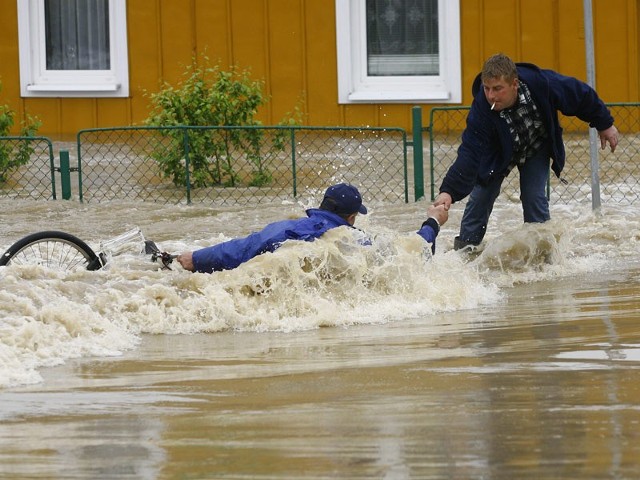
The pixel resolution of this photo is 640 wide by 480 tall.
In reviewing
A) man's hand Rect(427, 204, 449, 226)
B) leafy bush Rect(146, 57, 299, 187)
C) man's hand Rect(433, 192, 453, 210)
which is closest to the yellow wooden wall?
leafy bush Rect(146, 57, 299, 187)

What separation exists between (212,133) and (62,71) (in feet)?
13.6

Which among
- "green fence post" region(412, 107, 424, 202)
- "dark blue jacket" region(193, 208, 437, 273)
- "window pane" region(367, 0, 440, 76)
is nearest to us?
"dark blue jacket" region(193, 208, 437, 273)

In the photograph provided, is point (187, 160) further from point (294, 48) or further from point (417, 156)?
point (294, 48)

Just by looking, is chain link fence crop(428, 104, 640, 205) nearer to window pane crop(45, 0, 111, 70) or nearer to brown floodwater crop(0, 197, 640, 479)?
brown floodwater crop(0, 197, 640, 479)

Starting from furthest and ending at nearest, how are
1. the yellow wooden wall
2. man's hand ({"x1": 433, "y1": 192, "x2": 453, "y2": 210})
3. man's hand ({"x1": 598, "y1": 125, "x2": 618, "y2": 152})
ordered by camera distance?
the yellow wooden wall → man's hand ({"x1": 598, "y1": 125, "x2": 618, "y2": 152}) → man's hand ({"x1": 433, "y1": 192, "x2": 453, "y2": 210})

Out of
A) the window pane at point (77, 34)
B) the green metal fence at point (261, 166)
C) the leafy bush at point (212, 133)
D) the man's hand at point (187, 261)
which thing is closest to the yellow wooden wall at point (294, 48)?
the window pane at point (77, 34)

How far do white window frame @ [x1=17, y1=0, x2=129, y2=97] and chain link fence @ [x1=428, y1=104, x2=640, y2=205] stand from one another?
159 inches

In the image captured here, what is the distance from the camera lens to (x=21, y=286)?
7766mm

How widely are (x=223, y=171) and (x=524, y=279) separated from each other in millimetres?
5588

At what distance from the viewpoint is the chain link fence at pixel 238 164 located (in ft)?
44.8

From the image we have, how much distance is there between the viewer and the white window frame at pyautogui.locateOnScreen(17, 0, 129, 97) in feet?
55.4

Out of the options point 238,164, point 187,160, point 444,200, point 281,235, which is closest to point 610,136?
point 444,200

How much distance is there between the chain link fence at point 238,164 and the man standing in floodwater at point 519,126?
3.82 m

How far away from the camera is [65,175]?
528 inches
